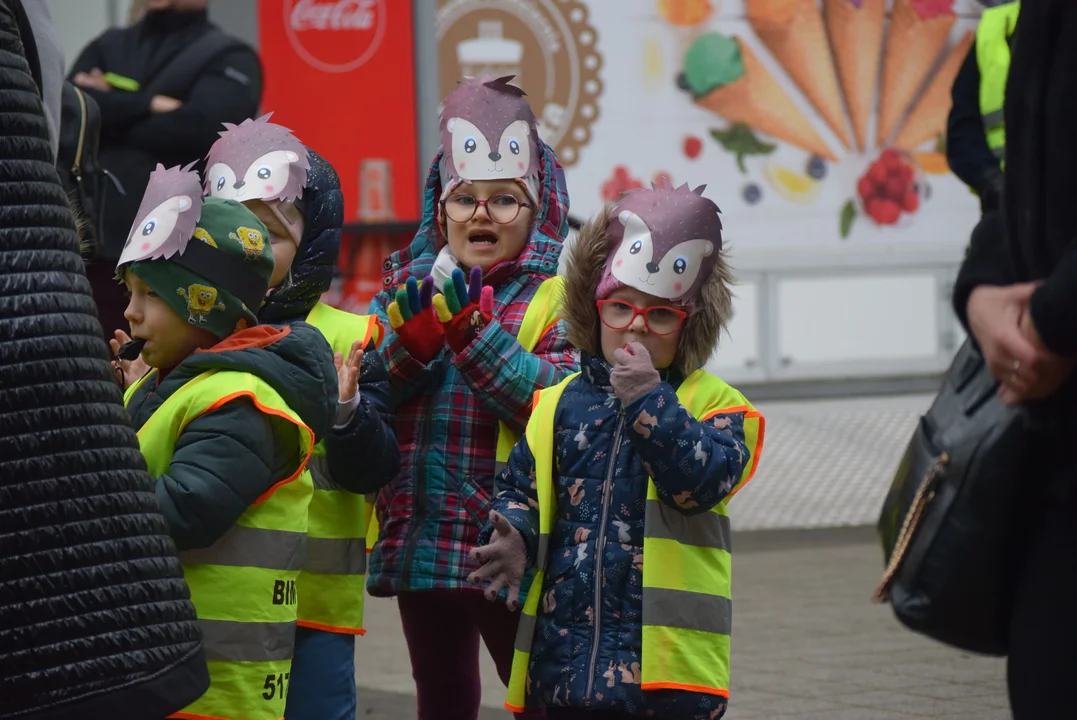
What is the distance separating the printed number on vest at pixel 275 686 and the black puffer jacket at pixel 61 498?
0.94 m

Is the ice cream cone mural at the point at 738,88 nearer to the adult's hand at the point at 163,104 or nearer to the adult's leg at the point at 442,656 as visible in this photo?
the adult's hand at the point at 163,104

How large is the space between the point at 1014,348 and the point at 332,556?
2.02 meters

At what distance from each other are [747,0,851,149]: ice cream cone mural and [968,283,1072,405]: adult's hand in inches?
260

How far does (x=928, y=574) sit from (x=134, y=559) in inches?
40.4

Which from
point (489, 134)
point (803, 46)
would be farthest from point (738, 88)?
point (489, 134)

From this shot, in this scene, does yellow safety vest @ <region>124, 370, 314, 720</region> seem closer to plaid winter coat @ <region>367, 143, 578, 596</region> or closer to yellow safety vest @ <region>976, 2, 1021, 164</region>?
plaid winter coat @ <region>367, 143, 578, 596</region>

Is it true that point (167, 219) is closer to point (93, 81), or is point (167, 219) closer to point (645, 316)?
point (645, 316)

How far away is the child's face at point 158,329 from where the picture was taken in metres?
3.14

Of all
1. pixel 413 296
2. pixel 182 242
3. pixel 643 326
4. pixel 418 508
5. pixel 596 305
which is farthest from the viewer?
pixel 418 508

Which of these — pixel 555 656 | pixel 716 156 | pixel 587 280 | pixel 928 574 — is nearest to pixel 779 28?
pixel 716 156

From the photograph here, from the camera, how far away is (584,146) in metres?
8.45

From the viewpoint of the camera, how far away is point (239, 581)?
305cm

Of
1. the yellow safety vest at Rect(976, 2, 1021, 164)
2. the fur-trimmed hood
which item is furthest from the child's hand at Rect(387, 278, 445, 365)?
the yellow safety vest at Rect(976, 2, 1021, 164)

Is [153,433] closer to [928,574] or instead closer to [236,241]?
[236,241]
